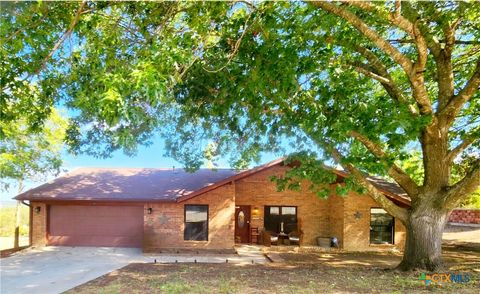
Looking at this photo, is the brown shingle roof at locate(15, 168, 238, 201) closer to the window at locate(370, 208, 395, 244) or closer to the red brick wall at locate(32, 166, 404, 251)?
the red brick wall at locate(32, 166, 404, 251)

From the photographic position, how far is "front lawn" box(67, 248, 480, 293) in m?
9.55

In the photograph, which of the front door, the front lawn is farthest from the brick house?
the front lawn

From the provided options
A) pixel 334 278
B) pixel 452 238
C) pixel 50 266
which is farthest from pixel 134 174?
pixel 452 238

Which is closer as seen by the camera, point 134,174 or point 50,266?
point 50,266

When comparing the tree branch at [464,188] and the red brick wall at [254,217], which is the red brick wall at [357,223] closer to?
the red brick wall at [254,217]

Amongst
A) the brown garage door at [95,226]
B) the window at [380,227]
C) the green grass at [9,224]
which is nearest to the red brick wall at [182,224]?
the brown garage door at [95,226]

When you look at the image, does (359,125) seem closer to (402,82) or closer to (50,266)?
(402,82)

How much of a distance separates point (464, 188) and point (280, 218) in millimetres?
10113

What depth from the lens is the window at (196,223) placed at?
58.9ft

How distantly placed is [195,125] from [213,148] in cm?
205

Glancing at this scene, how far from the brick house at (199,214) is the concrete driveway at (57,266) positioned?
3.94ft

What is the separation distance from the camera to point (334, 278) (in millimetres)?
11164

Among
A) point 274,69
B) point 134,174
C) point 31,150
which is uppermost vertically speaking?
point 274,69

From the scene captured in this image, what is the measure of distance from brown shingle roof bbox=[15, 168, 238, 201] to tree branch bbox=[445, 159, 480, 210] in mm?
10624
